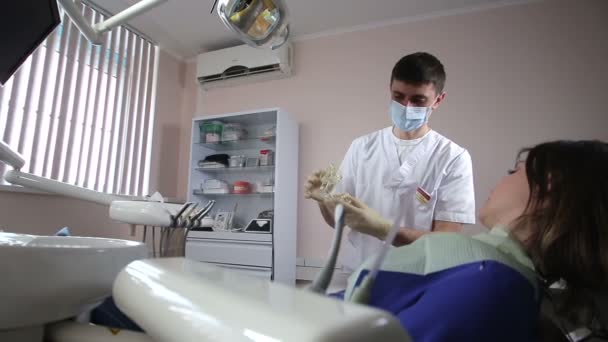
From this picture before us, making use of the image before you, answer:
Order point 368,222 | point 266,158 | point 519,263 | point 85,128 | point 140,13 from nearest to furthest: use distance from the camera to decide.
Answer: point 519,263 < point 140,13 < point 368,222 < point 85,128 < point 266,158

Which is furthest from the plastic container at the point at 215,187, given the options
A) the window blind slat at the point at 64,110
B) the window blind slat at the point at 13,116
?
the window blind slat at the point at 13,116

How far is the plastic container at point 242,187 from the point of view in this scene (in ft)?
8.79

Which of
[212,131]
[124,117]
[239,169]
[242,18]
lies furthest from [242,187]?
[242,18]

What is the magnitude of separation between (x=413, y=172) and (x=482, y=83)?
3.60ft

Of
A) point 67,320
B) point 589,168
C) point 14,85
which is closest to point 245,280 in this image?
point 67,320

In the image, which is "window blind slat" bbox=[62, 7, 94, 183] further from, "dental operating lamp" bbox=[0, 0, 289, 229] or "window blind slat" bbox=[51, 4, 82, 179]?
"dental operating lamp" bbox=[0, 0, 289, 229]

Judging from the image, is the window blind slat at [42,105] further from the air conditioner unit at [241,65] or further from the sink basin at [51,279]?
the sink basin at [51,279]

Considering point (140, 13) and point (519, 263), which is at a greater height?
point (140, 13)

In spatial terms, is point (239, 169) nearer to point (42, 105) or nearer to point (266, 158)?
point (266, 158)

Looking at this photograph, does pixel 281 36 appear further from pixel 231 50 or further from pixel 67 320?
pixel 231 50

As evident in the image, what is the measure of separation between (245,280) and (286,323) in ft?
0.30

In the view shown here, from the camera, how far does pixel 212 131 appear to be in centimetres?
284

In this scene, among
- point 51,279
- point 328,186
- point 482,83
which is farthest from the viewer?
point 482,83

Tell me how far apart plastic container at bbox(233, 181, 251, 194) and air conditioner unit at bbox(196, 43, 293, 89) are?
945mm
